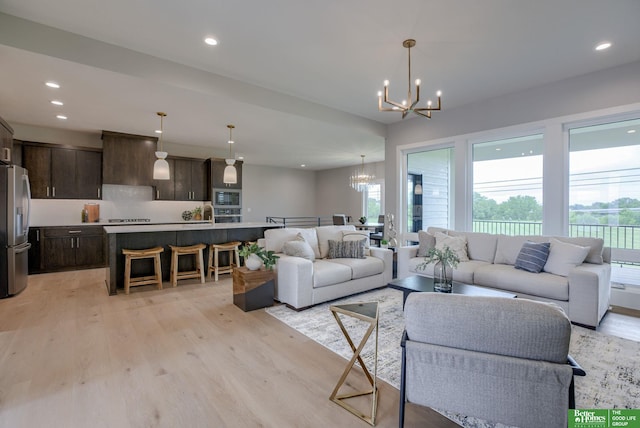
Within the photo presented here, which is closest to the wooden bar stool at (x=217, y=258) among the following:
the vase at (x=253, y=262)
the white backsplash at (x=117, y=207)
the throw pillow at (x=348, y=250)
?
the vase at (x=253, y=262)

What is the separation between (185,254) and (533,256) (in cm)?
504

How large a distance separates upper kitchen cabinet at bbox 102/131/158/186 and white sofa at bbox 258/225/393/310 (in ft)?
11.8

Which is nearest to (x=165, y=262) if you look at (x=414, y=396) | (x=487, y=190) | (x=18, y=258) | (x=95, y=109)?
(x=18, y=258)

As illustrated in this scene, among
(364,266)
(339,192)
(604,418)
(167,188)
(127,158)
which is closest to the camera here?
(604,418)

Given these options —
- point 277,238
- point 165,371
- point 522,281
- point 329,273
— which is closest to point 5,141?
point 277,238

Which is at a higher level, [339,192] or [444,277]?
[339,192]

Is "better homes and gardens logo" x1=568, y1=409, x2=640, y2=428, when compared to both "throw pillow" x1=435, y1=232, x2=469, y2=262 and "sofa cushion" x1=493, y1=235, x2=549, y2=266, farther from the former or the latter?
"throw pillow" x1=435, y1=232, x2=469, y2=262

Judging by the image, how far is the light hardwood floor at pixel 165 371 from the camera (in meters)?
1.83

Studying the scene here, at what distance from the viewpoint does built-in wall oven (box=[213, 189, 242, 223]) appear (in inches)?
306

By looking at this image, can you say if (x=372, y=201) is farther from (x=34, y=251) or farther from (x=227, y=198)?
(x=34, y=251)

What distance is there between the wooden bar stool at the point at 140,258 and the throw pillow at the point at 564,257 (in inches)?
203

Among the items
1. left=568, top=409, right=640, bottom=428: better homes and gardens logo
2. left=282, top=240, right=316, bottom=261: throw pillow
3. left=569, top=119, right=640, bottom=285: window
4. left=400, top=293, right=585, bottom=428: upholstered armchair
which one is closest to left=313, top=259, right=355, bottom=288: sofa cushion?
left=282, top=240, right=316, bottom=261: throw pillow

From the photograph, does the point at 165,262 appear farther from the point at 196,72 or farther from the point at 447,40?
the point at 447,40

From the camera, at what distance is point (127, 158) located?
616 cm
